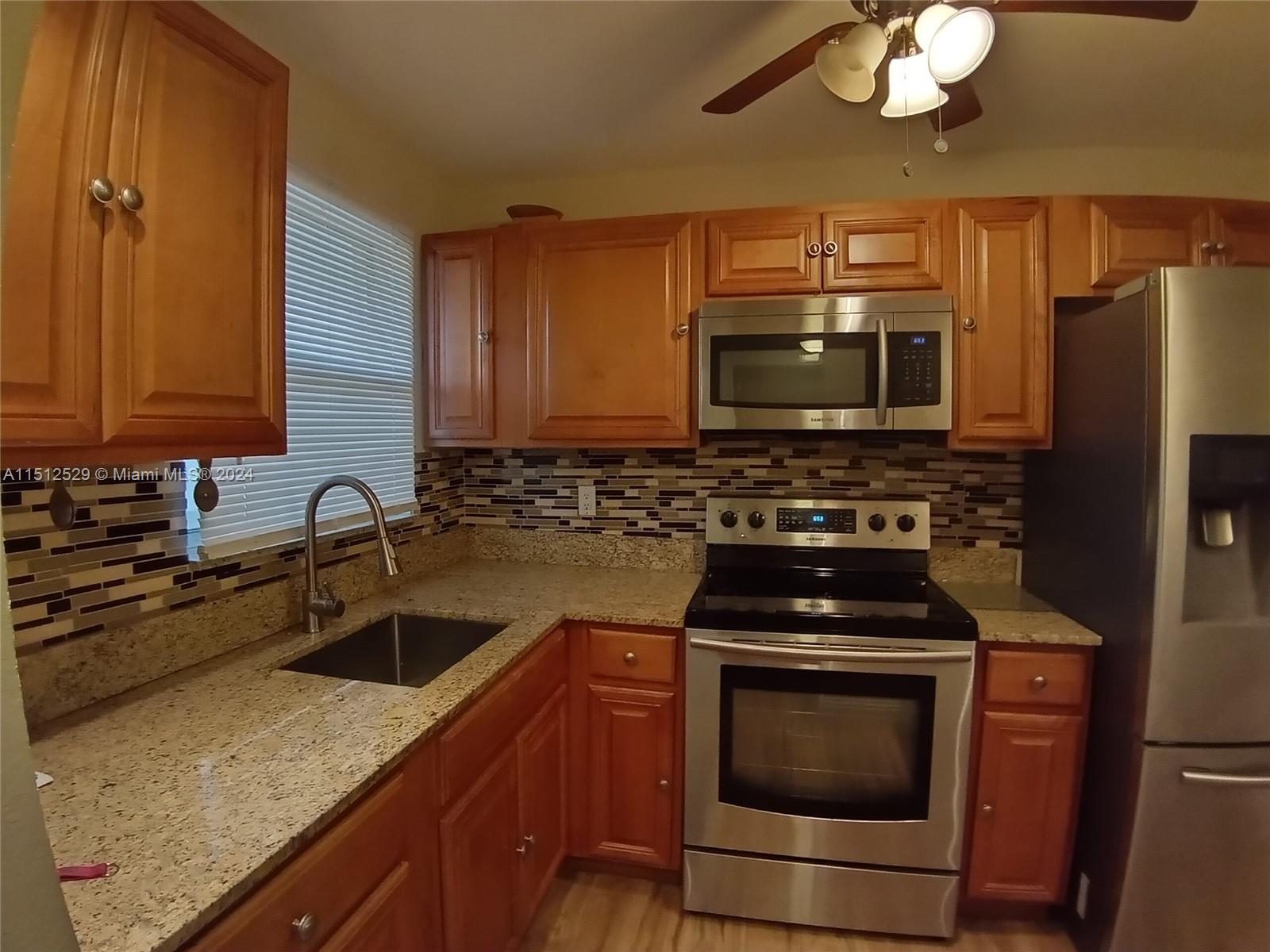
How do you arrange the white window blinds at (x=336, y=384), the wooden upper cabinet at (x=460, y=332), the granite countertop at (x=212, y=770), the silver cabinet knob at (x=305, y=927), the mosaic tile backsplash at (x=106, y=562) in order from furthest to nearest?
the wooden upper cabinet at (x=460, y=332) < the white window blinds at (x=336, y=384) < the mosaic tile backsplash at (x=106, y=562) < the silver cabinet knob at (x=305, y=927) < the granite countertop at (x=212, y=770)

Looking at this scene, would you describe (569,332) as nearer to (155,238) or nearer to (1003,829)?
(155,238)

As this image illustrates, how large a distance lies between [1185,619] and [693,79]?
5.96 ft

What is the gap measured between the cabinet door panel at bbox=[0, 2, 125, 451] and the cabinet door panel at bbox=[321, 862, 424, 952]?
75 cm

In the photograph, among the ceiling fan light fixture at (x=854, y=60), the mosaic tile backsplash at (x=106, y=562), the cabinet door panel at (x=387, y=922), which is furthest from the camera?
the ceiling fan light fixture at (x=854, y=60)

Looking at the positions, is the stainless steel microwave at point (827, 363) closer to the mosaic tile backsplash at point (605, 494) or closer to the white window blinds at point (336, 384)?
the mosaic tile backsplash at point (605, 494)

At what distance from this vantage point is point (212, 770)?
94 cm

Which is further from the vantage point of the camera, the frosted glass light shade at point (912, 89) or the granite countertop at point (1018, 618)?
the granite countertop at point (1018, 618)

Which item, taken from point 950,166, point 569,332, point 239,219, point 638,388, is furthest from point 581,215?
point 239,219

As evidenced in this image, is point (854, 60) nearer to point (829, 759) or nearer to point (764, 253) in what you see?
point (764, 253)

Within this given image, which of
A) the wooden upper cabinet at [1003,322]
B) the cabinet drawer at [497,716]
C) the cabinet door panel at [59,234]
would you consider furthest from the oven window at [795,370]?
the cabinet door panel at [59,234]

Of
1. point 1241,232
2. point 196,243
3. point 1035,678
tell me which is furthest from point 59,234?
point 1241,232

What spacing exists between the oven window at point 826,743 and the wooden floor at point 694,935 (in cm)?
36

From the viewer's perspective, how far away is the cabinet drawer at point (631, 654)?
5.89 ft

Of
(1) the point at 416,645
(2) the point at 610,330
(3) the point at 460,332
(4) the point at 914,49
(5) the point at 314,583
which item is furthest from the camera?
(3) the point at 460,332
